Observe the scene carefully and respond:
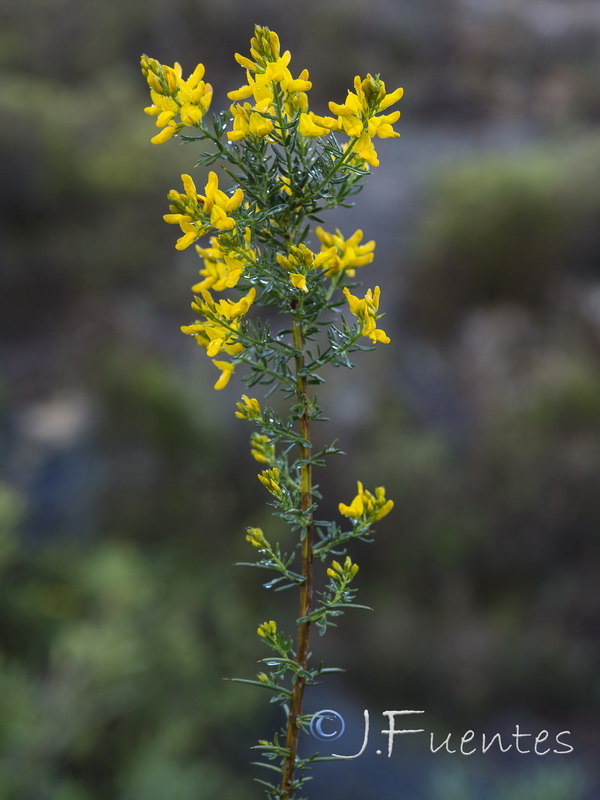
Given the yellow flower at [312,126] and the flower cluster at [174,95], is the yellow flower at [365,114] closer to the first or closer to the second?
the yellow flower at [312,126]

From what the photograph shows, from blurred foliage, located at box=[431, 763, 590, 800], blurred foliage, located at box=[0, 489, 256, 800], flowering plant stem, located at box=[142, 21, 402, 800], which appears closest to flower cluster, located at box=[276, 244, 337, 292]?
flowering plant stem, located at box=[142, 21, 402, 800]

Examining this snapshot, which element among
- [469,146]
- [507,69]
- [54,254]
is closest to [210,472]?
[54,254]

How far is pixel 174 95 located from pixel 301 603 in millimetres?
457

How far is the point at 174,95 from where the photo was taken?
0.61 m

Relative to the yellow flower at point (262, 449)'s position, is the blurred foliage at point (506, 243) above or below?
above

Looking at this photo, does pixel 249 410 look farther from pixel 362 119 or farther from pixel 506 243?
pixel 506 243

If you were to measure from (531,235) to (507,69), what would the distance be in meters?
3.68

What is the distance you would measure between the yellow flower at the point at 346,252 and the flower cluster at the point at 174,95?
0.50ft

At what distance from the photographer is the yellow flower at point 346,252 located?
0.63 meters

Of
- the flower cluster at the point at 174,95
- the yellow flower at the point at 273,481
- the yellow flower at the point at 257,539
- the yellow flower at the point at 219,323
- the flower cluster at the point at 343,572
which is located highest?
the flower cluster at the point at 174,95

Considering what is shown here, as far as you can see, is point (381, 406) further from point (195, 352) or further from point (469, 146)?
point (469, 146)

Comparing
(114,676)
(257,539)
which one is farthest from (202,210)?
(114,676)

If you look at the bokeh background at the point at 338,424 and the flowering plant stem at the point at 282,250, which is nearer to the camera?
the flowering plant stem at the point at 282,250

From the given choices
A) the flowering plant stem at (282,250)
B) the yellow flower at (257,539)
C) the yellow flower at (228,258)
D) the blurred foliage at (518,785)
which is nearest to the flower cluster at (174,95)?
the flowering plant stem at (282,250)
